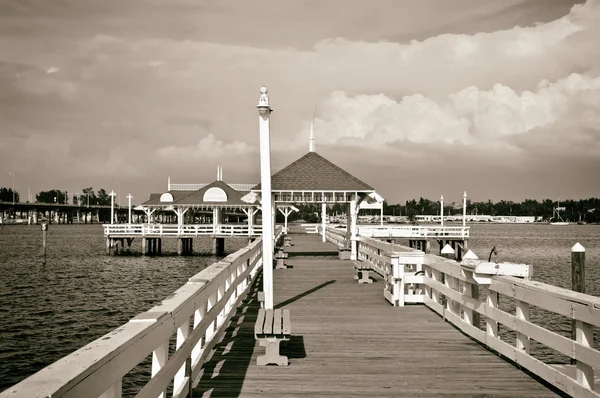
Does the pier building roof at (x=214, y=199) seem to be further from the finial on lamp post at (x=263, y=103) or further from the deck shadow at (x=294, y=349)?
the deck shadow at (x=294, y=349)

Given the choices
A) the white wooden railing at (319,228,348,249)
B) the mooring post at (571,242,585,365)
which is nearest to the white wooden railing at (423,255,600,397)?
the mooring post at (571,242,585,365)

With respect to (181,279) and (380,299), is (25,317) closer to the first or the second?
(181,279)

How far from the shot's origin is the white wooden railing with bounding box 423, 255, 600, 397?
5.20 metres

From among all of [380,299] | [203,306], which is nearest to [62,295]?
[380,299]

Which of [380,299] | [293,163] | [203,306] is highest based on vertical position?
[293,163]

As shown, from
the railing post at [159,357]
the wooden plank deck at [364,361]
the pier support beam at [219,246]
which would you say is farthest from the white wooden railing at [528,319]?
the pier support beam at [219,246]

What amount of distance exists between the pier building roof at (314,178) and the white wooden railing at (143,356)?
53.7 feet

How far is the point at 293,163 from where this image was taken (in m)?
25.5

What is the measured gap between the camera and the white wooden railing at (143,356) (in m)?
2.56

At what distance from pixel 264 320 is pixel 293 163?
59.5 ft

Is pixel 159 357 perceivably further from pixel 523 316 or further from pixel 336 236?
pixel 336 236

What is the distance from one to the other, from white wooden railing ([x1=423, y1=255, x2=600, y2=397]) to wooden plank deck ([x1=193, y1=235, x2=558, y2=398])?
18 cm

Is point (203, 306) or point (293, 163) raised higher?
point (293, 163)

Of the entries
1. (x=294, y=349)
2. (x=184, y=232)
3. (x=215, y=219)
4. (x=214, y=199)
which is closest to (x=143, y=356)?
(x=294, y=349)
